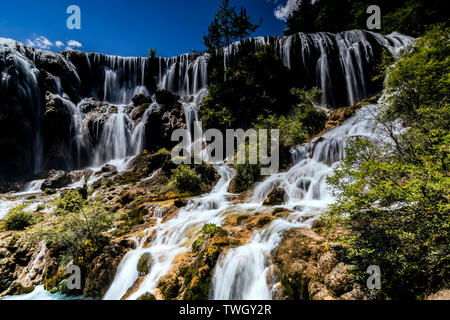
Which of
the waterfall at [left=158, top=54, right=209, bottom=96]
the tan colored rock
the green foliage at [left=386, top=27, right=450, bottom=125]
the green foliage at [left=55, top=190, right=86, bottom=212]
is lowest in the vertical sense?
the tan colored rock

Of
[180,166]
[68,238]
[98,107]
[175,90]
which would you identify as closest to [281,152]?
[180,166]

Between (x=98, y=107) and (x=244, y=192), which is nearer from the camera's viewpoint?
(x=244, y=192)

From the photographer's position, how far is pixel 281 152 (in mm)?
13312

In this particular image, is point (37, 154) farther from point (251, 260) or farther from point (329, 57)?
point (329, 57)

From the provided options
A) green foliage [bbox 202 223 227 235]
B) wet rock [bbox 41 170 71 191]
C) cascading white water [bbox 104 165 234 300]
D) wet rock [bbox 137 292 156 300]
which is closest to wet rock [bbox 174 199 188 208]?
cascading white water [bbox 104 165 234 300]

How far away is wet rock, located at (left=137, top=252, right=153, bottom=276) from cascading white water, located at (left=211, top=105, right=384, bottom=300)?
8.91ft

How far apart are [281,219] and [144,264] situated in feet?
15.3

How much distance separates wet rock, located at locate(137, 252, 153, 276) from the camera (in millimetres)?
5891

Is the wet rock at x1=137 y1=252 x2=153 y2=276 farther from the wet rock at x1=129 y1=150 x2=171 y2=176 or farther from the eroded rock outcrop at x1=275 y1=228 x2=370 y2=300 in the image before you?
the wet rock at x1=129 y1=150 x2=171 y2=176

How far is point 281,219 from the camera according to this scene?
20.9 feet

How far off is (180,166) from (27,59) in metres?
27.7

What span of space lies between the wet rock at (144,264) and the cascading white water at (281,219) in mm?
2715

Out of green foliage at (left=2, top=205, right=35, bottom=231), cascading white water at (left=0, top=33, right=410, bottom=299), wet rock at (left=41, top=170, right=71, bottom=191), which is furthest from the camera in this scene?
wet rock at (left=41, top=170, right=71, bottom=191)

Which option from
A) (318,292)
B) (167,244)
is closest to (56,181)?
(167,244)
